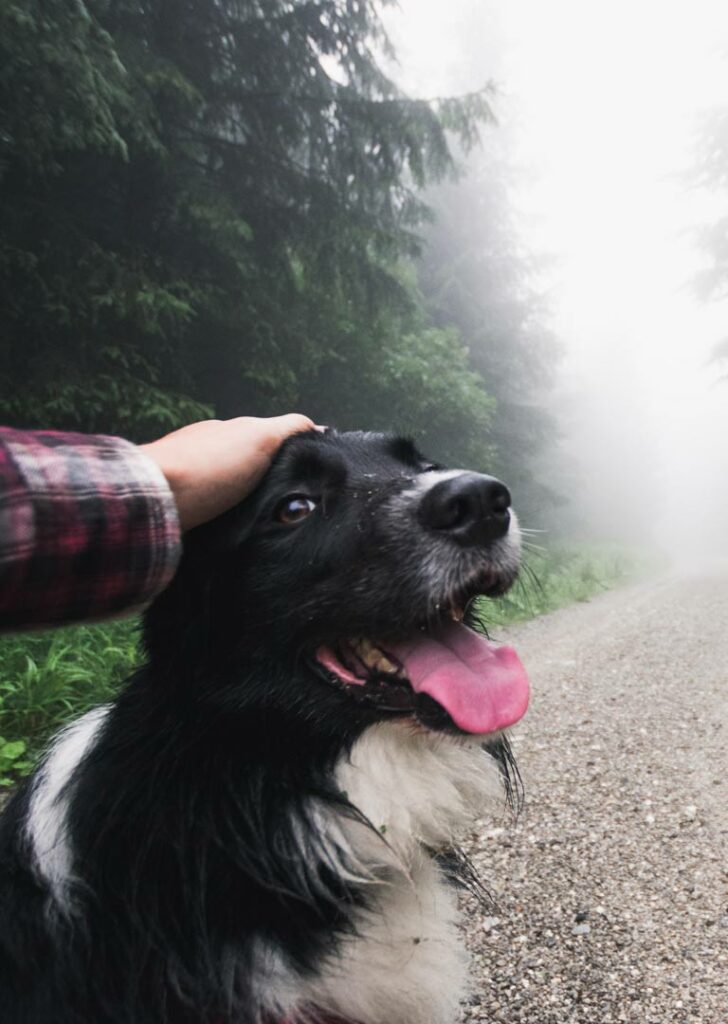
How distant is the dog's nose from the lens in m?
1.44

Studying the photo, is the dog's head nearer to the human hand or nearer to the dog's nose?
the dog's nose

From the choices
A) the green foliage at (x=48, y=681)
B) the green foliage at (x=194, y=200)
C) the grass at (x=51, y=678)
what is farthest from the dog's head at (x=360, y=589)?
the green foliage at (x=194, y=200)

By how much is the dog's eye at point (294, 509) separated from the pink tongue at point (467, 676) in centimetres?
40

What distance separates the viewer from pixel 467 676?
1448 millimetres

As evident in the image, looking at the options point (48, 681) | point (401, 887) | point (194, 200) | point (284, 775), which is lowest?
point (48, 681)

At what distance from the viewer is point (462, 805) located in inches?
67.3

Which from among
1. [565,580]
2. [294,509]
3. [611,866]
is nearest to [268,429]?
[294,509]

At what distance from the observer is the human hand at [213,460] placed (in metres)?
1.23

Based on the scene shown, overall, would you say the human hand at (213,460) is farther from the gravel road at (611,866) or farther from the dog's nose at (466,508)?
the gravel road at (611,866)

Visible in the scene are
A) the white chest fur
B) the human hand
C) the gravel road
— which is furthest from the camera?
the gravel road

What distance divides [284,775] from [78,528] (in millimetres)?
809

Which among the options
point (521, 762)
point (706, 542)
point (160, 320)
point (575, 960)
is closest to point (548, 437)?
point (160, 320)

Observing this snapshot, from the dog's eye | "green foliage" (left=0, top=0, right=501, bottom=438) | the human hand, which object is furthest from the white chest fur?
"green foliage" (left=0, top=0, right=501, bottom=438)

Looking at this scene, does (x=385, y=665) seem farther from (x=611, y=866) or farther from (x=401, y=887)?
(x=611, y=866)
